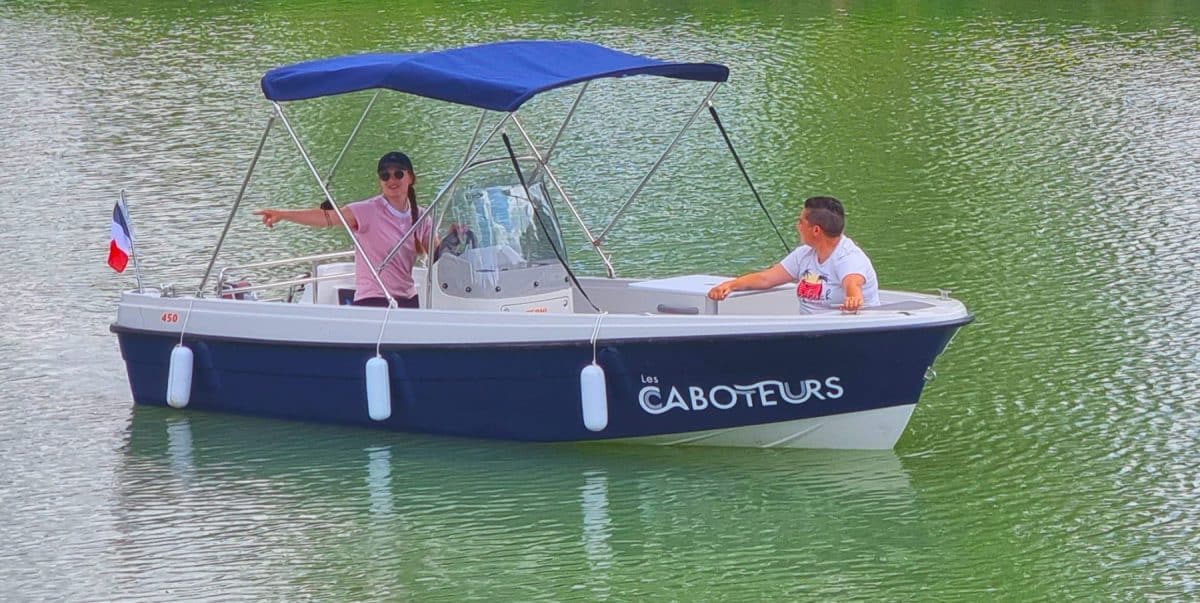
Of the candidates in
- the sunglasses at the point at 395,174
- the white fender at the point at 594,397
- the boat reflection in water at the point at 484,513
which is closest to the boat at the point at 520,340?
the white fender at the point at 594,397

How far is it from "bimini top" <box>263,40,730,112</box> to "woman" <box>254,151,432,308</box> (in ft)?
1.71

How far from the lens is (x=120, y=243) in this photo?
1061 centimetres

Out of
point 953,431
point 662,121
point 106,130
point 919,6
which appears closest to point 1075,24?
point 919,6

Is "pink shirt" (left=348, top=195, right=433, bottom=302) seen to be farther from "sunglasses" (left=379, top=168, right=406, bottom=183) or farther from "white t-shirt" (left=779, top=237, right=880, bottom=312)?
"white t-shirt" (left=779, top=237, right=880, bottom=312)

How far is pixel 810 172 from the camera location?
57.5 ft

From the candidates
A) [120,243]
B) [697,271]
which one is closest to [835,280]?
[120,243]

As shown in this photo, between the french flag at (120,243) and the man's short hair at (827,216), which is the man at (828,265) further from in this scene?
the french flag at (120,243)

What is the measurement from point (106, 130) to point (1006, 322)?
36.9 ft

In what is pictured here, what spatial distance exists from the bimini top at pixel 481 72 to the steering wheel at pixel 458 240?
2.40 feet

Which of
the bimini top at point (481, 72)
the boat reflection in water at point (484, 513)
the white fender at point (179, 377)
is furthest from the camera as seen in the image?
the white fender at point (179, 377)

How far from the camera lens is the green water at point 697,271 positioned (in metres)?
8.35

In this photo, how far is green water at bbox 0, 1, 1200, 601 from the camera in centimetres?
835

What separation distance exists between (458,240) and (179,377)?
1.76 m

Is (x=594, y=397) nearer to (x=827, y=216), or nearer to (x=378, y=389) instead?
(x=378, y=389)
